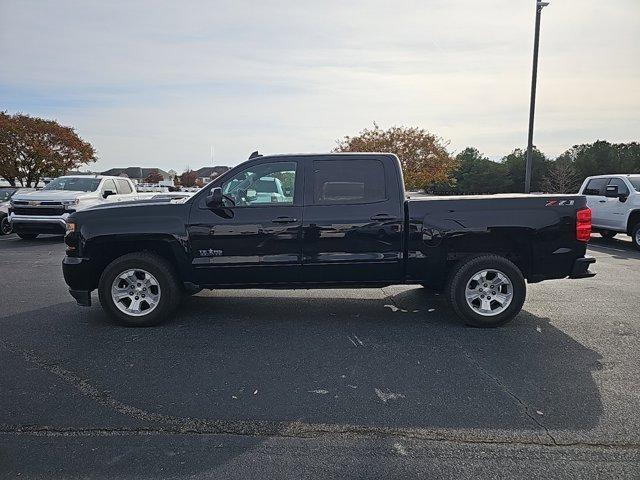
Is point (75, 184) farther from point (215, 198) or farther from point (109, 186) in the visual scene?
point (215, 198)

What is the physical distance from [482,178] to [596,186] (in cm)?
2914

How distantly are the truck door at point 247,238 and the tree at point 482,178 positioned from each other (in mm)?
36598

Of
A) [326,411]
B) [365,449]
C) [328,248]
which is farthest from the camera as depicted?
[328,248]

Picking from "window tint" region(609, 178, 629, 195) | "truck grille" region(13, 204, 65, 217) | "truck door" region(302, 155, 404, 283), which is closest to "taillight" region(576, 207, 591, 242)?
"truck door" region(302, 155, 404, 283)

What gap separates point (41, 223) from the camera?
43.2 ft

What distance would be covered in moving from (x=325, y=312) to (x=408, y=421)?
9.50 ft

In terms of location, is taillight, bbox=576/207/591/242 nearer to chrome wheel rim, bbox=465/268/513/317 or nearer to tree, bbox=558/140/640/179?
chrome wheel rim, bbox=465/268/513/317

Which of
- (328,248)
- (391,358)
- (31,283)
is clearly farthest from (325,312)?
(31,283)

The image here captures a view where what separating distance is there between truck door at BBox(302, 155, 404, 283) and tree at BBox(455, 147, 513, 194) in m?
36.2

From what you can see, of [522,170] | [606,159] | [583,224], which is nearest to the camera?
[583,224]

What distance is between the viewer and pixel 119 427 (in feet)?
11.3

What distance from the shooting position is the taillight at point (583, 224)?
18.6 feet

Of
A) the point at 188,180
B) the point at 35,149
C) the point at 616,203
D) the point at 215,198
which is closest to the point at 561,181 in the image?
the point at 616,203

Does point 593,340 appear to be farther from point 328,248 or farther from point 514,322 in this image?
point 328,248
